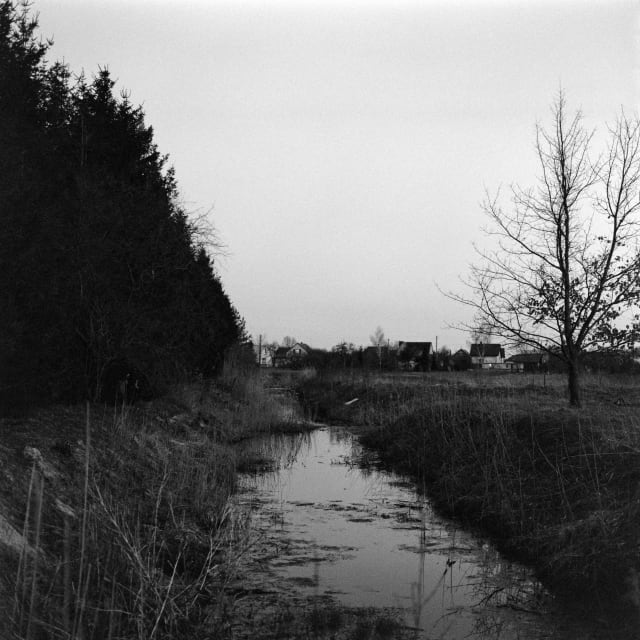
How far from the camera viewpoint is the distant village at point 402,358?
40062 millimetres

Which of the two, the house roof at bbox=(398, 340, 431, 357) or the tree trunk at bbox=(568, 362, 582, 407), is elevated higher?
the house roof at bbox=(398, 340, 431, 357)

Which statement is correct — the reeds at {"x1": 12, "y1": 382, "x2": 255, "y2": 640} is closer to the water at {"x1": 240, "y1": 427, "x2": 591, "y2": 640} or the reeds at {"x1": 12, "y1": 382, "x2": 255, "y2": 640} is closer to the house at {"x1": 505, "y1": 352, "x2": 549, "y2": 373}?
the water at {"x1": 240, "y1": 427, "x2": 591, "y2": 640}

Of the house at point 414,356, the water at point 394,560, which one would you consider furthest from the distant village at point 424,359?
the water at point 394,560

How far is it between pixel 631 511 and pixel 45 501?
5451 millimetres

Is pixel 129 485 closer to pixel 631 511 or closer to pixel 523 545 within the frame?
pixel 523 545

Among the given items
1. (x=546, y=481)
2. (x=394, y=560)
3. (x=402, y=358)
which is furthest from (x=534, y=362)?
(x=394, y=560)

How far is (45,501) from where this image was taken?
598cm

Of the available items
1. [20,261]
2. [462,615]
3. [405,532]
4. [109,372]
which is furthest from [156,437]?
[462,615]

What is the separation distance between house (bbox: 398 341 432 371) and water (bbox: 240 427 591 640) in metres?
44.0

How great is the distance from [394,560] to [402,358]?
6512 cm

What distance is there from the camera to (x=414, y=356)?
73.4 meters

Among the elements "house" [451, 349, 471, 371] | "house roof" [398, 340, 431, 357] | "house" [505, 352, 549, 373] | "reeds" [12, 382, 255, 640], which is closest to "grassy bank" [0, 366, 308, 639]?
"reeds" [12, 382, 255, 640]

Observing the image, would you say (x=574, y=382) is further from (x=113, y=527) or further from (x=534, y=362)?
(x=534, y=362)

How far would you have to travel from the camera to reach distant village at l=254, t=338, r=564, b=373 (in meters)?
40.1
